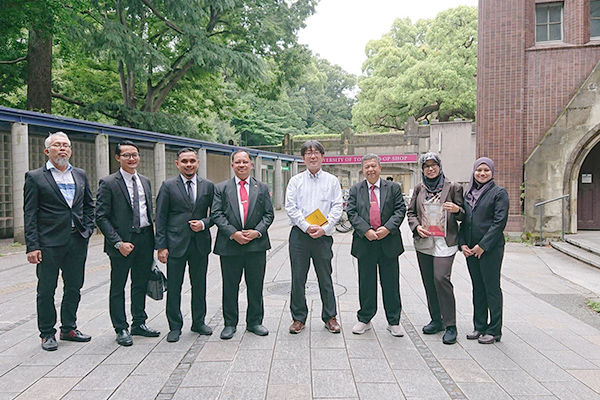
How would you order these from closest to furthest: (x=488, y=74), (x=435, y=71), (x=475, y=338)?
1. (x=475, y=338)
2. (x=488, y=74)
3. (x=435, y=71)

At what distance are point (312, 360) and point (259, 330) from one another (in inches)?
33.1

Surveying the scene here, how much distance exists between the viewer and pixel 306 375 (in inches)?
139

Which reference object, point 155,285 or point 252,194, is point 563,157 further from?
point 155,285

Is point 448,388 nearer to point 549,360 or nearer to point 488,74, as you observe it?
point 549,360

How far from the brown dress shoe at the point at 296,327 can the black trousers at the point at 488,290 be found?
1.74 m

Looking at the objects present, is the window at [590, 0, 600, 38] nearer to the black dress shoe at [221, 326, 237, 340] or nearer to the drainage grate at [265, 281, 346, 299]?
the drainage grate at [265, 281, 346, 299]

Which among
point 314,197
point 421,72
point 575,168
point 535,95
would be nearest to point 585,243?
point 575,168

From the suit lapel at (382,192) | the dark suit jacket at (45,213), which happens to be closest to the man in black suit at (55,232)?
the dark suit jacket at (45,213)

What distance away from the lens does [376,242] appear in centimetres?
458

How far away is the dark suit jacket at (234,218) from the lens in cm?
445

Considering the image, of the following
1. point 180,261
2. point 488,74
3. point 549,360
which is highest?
point 488,74

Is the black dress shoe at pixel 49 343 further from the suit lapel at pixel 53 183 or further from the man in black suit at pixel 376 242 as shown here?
the man in black suit at pixel 376 242

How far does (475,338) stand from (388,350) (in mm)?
961

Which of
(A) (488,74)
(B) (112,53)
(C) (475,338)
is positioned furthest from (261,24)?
(C) (475,338)
